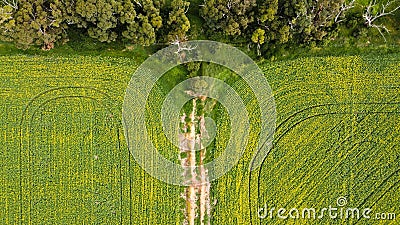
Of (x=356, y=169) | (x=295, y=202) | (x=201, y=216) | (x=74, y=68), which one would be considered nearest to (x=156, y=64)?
(x=74, y=68)

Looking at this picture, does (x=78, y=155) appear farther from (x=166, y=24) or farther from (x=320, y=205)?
(x=320, y=205)

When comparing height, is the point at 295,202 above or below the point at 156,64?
below

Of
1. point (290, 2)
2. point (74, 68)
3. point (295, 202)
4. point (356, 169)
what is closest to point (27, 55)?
point (74, 68)

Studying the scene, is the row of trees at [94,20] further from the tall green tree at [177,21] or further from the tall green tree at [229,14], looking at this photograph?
the tall green tree at [229,14]

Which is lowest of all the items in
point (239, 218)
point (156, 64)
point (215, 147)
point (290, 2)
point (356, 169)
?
point (239, 218)

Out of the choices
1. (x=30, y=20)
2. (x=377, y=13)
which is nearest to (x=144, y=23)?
(x=30, y=20)

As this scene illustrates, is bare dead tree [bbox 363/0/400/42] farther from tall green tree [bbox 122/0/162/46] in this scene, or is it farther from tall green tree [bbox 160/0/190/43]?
tall green tree [bbox 122/0/162/46]

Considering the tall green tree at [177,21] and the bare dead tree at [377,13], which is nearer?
the tall green tree at [177,21]

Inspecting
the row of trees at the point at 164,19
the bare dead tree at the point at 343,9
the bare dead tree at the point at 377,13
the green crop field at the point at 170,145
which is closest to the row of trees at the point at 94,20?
the row of trees at the point at 164,19
